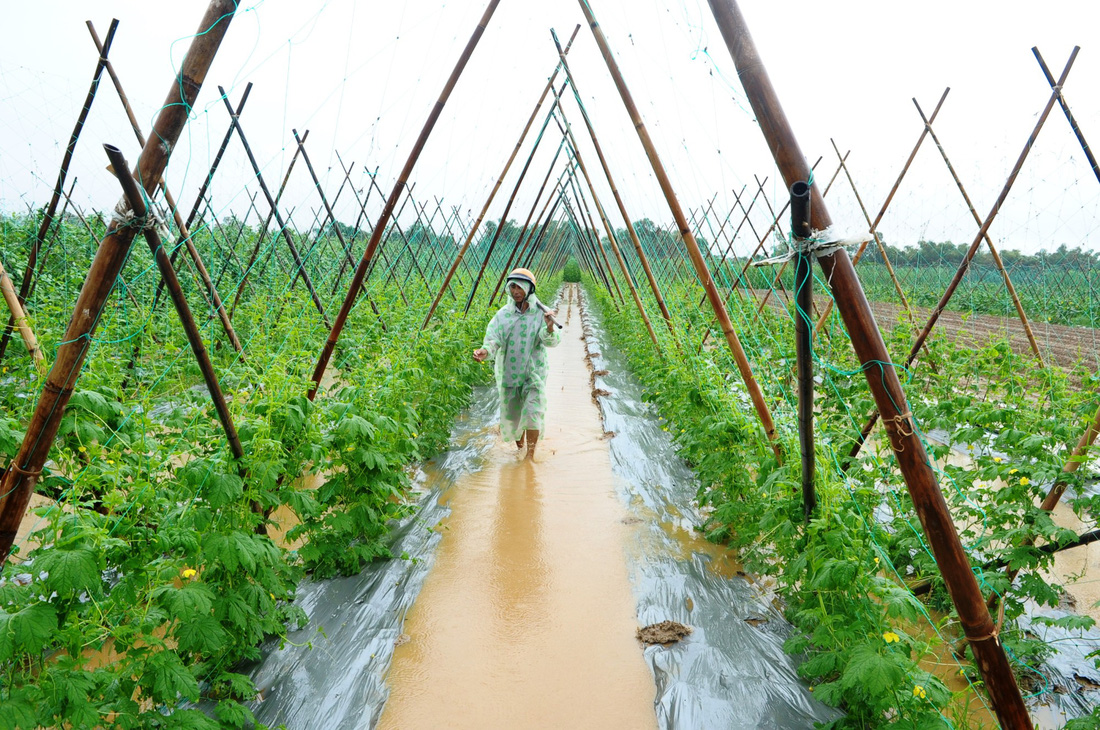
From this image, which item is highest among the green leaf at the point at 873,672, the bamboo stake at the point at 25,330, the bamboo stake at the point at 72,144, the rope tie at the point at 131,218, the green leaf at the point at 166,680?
the bamboo stake at the point at 72,144

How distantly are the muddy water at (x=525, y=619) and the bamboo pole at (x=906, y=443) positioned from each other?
128 centimetres

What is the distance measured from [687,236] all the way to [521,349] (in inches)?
77.5

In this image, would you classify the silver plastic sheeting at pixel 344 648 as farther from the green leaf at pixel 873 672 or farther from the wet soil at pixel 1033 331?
the wet soil at pixel 1033 331

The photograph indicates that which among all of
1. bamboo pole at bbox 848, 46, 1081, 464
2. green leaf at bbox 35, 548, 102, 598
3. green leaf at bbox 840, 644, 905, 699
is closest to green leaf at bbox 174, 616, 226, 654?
green leaf at bbox 35, 548, 102, 598

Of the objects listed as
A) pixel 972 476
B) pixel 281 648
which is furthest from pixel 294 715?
pixel 972 476

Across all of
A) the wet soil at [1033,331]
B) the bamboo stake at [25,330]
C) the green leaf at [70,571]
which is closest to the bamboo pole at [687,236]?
the green leaf at [70,571]

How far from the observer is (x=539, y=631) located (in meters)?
3.18

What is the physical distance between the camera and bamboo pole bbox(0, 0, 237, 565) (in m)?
2.05

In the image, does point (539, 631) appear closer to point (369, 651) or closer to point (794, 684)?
point (369, 651)

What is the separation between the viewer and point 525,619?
3283mm

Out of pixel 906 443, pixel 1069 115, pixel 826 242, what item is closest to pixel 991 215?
pixel 1069 115

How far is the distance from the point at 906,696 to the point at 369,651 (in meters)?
2.23

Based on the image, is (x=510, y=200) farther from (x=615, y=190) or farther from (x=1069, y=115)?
(x=1069, y=115)

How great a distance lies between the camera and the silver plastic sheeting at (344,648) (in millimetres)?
2525
